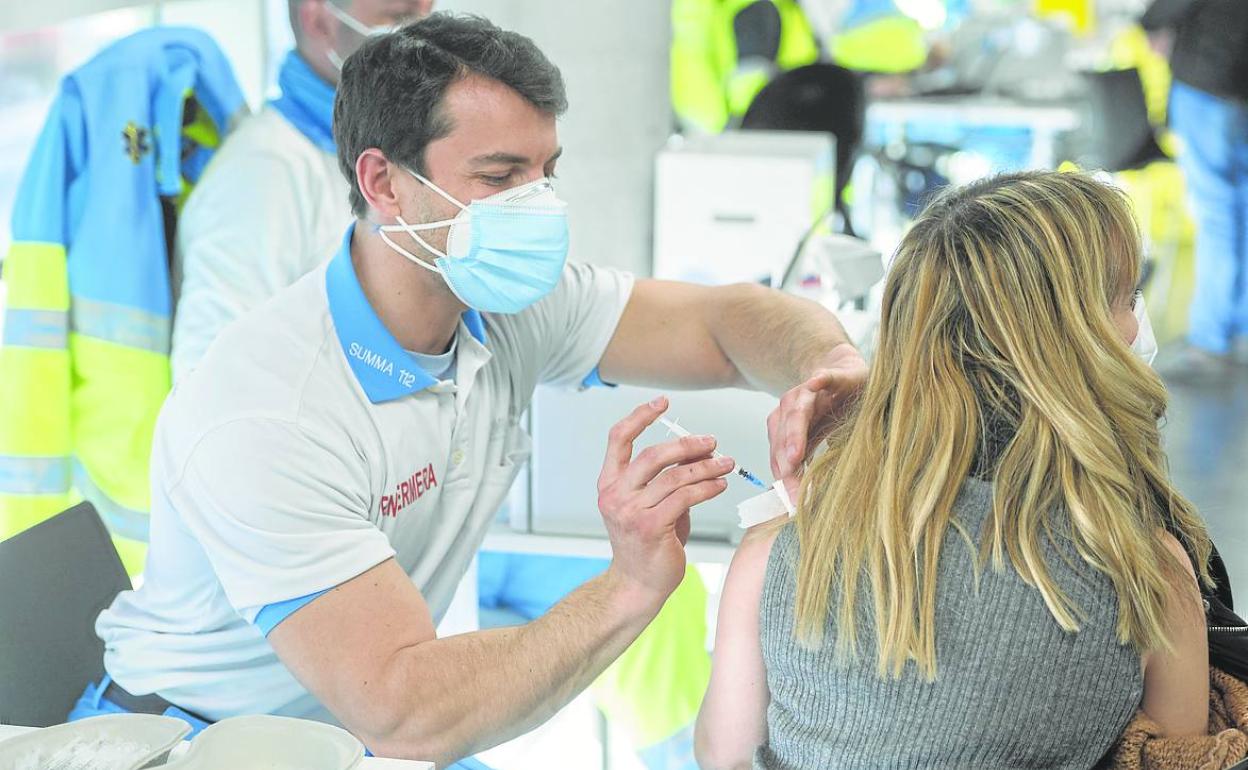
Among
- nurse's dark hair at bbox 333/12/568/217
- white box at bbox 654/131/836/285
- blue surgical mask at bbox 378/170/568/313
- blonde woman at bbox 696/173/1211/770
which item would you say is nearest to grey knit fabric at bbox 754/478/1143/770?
blonde woman at bbox 696/173/1211/770

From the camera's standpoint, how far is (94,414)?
263cm

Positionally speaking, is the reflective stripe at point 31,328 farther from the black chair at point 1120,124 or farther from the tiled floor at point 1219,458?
the black chair at point 1120,124

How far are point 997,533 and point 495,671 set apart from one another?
57 centimetres

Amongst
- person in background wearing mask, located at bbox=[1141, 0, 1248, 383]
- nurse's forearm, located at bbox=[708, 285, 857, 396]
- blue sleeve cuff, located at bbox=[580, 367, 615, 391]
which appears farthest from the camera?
person in background wearing mask, located at bbox=[1141, 0, 1248, 383]

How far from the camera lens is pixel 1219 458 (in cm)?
468

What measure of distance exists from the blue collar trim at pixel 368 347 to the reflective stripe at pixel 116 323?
1102mm

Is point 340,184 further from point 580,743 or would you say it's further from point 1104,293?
point 1104,293

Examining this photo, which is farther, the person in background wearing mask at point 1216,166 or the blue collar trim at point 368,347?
the person in background wearing mask at point 1216,166

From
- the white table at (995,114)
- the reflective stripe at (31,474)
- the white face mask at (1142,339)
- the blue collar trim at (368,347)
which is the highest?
the white face mask at (1142,339)

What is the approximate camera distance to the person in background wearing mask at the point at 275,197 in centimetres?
261

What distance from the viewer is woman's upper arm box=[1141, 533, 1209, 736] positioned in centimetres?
125

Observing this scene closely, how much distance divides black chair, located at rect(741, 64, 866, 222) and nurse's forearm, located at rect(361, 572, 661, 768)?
4.87m

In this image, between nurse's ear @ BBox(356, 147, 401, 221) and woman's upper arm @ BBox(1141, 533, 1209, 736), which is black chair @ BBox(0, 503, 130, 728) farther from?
woman's upper arm @ BBox(1141, 533, 1209, 736)

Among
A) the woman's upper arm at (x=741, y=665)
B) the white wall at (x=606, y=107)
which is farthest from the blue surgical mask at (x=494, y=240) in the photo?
the white wall at (x=606, y=107)
